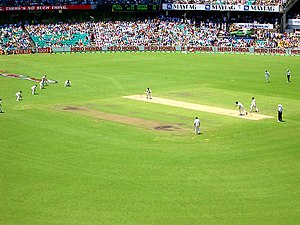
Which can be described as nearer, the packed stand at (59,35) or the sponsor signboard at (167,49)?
the sponsor signboard at (167,49)

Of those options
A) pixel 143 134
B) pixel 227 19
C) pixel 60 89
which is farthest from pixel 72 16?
pixel 143 134

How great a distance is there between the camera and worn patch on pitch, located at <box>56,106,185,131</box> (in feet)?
147

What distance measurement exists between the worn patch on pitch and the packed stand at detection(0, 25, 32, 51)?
5385 cm

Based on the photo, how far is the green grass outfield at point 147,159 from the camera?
2672 cm

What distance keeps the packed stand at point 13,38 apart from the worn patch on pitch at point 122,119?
53.9 metres

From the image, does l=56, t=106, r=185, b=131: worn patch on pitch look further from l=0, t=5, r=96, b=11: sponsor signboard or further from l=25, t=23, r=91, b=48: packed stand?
l=0, t=5, r=96, b=11: sponsor signboard

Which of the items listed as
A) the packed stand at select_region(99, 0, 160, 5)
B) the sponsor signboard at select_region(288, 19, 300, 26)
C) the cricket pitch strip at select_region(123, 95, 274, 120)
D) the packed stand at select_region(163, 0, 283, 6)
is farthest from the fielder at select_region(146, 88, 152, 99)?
the packed stand at select_region(99, 0, 160, 5)

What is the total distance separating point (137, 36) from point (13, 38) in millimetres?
23011

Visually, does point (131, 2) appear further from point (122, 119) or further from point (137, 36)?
point (122, 119)

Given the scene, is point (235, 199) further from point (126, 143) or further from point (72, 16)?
point (72, 16)

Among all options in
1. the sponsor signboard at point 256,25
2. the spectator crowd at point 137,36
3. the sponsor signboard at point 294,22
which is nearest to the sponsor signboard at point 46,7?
the spectator crowd at point 137,36

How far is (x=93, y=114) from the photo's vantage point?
4984cm

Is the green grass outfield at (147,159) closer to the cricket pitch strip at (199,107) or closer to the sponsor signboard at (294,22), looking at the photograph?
the cricket pitch strip at (199,107)

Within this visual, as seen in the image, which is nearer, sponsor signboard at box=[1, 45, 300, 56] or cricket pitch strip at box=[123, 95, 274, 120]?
cricket pitch strip at box=[123, 95, 274, 120]
